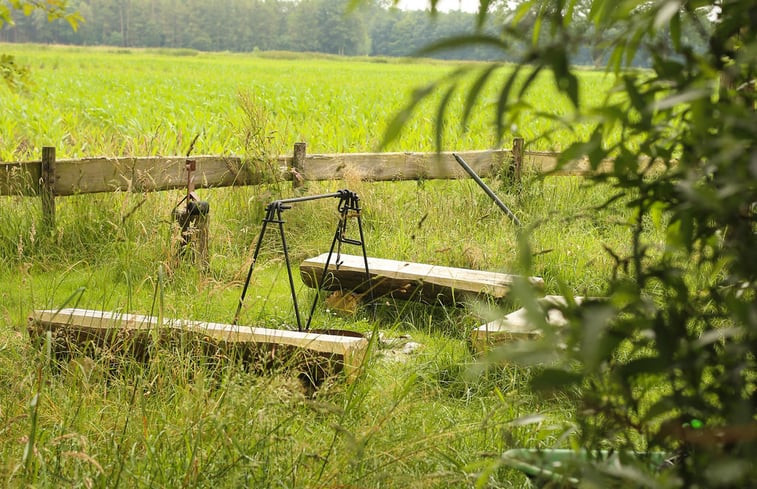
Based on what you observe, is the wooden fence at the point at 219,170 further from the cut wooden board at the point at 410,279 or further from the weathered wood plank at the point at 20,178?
the cut wooden board at the point at 410,279

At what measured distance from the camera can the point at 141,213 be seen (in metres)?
6.67

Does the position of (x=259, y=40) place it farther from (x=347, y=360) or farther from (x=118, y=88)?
(x=347, y=360)

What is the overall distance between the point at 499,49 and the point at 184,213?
5.15 m

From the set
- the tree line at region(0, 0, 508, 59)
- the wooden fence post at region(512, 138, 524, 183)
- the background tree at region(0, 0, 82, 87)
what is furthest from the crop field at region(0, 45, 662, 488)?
the tree line at region(0, 0, 508, 59)

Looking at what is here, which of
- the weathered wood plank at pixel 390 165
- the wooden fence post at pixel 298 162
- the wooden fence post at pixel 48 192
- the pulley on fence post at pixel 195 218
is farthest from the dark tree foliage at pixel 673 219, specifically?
the weathered wood plank at pixel 390 165

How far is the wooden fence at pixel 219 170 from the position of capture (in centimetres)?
643

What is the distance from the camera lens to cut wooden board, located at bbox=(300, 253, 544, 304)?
500 cm

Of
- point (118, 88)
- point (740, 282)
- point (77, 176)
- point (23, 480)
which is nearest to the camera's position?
point (740, 282)

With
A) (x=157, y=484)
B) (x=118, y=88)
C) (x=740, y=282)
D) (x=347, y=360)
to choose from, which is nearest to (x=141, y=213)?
(x=347, y=360)

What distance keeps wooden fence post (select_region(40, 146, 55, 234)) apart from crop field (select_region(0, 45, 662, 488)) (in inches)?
3.9

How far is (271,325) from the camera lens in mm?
4914

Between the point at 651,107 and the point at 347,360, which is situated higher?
the point at 651,107

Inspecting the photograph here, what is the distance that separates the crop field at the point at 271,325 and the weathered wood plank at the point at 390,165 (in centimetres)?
13

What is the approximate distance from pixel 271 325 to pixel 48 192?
2.54m
